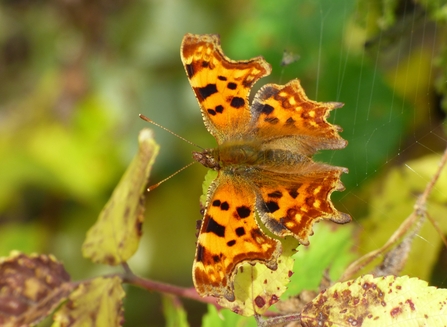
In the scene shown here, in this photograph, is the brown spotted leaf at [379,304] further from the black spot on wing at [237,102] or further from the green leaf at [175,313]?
the black spot on wing at [237,102]

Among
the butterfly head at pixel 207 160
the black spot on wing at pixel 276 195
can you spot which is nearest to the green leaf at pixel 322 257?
the black spot on wing at pixel 276 195

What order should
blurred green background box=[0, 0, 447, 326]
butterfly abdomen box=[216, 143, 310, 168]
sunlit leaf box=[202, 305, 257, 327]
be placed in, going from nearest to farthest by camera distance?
1. sunlit leaf box=[202, 305, 257, 327]
2. butterfly abdomen box=[216, 143, 310, 168]
3. blurred green background box=[0, 0, 447, 326]

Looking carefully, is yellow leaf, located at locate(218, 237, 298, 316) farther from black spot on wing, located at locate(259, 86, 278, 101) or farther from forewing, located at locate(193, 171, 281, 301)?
black spot on wing, located at locate(259, 86, 278, 101)

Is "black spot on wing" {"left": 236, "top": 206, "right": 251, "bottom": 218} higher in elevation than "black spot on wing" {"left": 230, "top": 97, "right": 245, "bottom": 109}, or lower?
lower

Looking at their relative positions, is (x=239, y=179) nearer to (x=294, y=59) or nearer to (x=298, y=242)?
(x=298, y=242)

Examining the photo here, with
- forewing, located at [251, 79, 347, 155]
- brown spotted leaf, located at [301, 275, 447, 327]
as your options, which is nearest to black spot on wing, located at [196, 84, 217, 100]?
forewing, located at [251, 79, 347, 155]

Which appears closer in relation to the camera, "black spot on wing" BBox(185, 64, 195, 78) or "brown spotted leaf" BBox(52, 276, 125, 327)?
"brown spotted leaf" BBox(52, 276, 125, 327)
